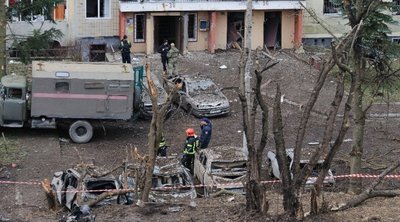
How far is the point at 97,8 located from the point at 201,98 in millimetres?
11613

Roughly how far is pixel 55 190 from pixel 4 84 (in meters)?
8.39

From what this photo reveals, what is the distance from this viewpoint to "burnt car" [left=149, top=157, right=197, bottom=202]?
20625 mm

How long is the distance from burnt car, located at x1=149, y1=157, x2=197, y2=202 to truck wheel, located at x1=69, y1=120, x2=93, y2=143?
22.2 ft

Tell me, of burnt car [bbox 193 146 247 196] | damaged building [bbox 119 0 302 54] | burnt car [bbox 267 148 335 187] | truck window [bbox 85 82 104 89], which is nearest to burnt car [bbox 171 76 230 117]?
truck window [bbox 85 82 104 89]

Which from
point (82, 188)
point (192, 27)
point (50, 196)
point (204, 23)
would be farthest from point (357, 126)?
point (192, 27)

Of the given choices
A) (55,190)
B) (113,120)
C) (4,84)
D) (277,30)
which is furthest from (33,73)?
(277,30)

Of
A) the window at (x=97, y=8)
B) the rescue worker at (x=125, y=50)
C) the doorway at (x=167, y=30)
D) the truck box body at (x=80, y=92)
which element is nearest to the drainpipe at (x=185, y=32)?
the doorway at (x=167, y=30)

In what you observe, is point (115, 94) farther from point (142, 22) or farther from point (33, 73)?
point (142, 22)

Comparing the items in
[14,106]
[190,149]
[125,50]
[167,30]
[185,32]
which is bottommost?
[190,149]

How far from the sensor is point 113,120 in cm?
2883

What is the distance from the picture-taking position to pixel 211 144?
28.5 meters

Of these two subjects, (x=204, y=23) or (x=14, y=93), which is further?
(x=204, y=23)

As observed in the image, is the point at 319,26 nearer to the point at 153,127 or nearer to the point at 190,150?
the point at 190,150

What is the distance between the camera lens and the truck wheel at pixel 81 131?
2848 cm
